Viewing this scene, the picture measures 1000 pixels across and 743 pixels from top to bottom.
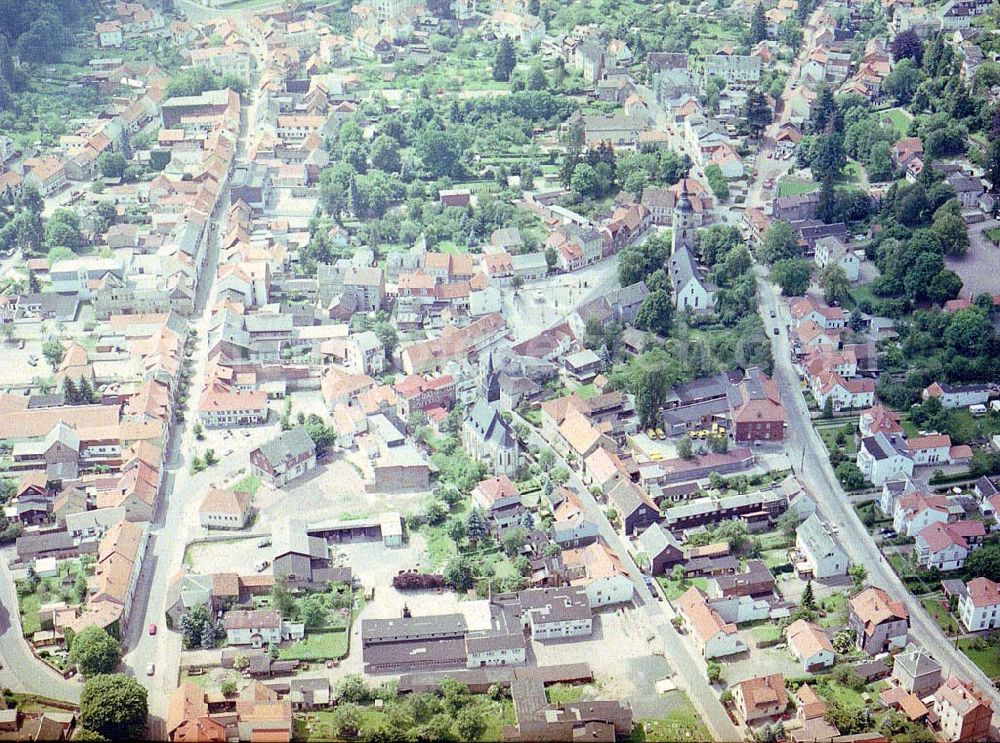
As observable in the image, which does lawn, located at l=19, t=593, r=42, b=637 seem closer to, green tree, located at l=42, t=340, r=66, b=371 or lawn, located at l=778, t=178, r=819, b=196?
green tree, located at l=42, t=340, r=66, b=371

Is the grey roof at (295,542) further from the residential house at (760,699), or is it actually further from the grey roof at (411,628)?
the residential house at (760,699)

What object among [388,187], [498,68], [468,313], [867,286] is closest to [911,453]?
[867,286]

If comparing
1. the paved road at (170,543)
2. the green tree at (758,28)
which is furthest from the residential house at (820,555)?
the green tree at (758,28)

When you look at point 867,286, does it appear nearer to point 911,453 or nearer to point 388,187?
point 911,453

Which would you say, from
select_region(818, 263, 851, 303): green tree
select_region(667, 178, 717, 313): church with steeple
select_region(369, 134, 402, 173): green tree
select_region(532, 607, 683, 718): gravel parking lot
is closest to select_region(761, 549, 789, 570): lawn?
select_region(532, 607, 683, 718): gravel parking lot

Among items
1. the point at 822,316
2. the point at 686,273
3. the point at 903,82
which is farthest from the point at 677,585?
the point at 903,82
